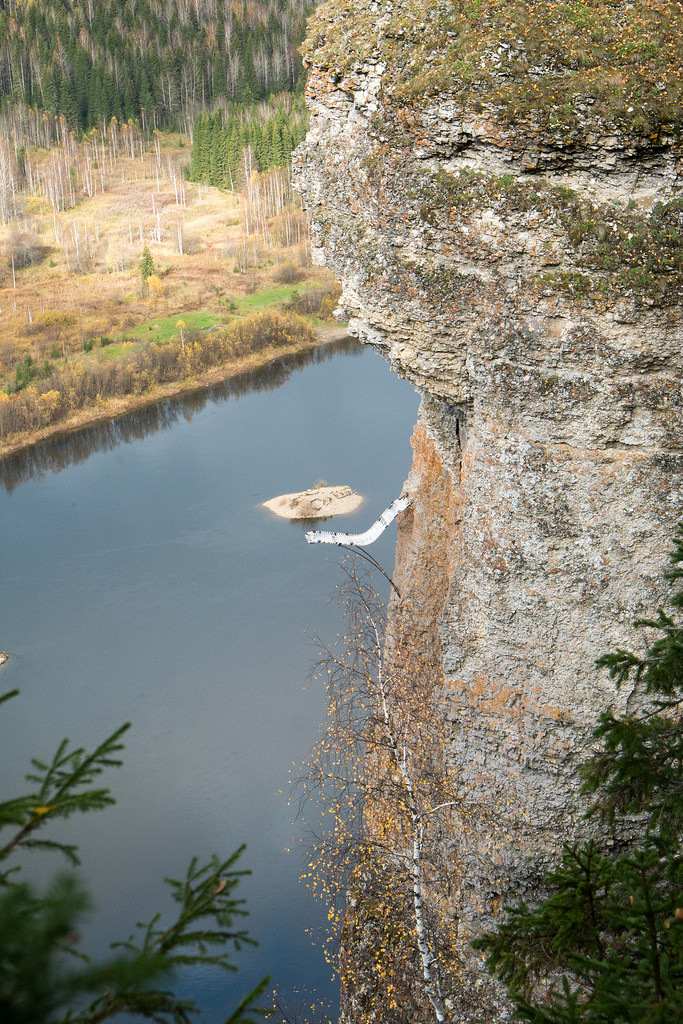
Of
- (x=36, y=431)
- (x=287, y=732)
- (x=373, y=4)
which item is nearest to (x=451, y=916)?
(x=287, y=732)

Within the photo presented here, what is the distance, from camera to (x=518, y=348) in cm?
1093

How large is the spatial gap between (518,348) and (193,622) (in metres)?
17.4

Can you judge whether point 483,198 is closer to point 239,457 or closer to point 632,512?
point 632,512

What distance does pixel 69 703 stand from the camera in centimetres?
2342

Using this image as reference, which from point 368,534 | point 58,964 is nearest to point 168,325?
point 368,534

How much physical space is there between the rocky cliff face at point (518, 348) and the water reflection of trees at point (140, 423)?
2711 centimetres

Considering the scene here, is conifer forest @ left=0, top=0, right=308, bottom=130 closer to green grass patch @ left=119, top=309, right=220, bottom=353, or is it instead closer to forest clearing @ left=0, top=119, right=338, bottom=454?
forest clearing @ left=0, top=119, right=338, bottom=454

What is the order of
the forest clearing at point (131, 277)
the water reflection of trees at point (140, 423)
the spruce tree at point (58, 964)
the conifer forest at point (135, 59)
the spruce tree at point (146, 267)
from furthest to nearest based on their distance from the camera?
the conifer forest at point (135, 59)
the spruce tree at point (146, 267)
the forest clearing at point (131, 277)
the water reflection of trees at point (140, 423)
the spruce tree at point (58, 964)

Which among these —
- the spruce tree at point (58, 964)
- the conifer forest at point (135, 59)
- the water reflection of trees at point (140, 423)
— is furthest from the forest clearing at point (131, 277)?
the spruce tree at point (58, 964)

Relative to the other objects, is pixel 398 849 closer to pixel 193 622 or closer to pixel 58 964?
pixel 58 964

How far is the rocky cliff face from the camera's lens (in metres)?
10.5

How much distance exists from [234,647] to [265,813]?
6.39 m

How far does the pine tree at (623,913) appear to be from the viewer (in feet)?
17.6

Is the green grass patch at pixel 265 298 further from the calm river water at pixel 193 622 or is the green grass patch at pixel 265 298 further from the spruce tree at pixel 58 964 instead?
the spruce tree at pixel 58 964
